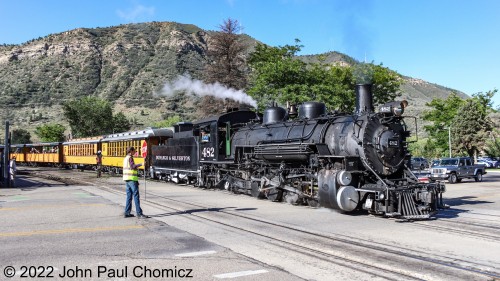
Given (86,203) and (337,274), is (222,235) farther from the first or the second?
(86,203)

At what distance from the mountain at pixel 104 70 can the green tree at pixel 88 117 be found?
1039 centimetres

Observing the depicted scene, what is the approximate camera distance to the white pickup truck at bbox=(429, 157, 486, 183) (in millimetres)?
28019

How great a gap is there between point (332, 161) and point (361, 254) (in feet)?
18.9

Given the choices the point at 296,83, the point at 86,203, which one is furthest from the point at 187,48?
the point at 86,203

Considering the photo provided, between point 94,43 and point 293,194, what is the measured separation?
121412 millimetres

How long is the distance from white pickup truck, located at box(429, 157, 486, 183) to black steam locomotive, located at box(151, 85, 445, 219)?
15937 millimetres

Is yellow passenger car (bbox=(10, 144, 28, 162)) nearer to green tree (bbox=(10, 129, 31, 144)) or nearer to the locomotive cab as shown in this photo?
green tree (bbox=(10, 129, 31, 144))

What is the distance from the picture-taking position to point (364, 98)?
1274 centimetres

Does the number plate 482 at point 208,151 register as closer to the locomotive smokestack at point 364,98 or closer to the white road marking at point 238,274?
the locomotive smokestack at point 364,98

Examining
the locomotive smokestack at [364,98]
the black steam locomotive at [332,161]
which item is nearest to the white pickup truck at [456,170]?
the black steam locomotive at [332,161]

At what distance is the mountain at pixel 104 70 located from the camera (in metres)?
88.9

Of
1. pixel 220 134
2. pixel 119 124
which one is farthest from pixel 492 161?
pixel 119 124

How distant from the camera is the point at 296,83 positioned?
1232 inches

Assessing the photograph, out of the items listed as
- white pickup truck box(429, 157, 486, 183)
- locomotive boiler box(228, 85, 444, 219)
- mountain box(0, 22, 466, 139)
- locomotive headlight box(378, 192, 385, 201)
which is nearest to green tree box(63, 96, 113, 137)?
mountain box(0, 22, 466, 139)
